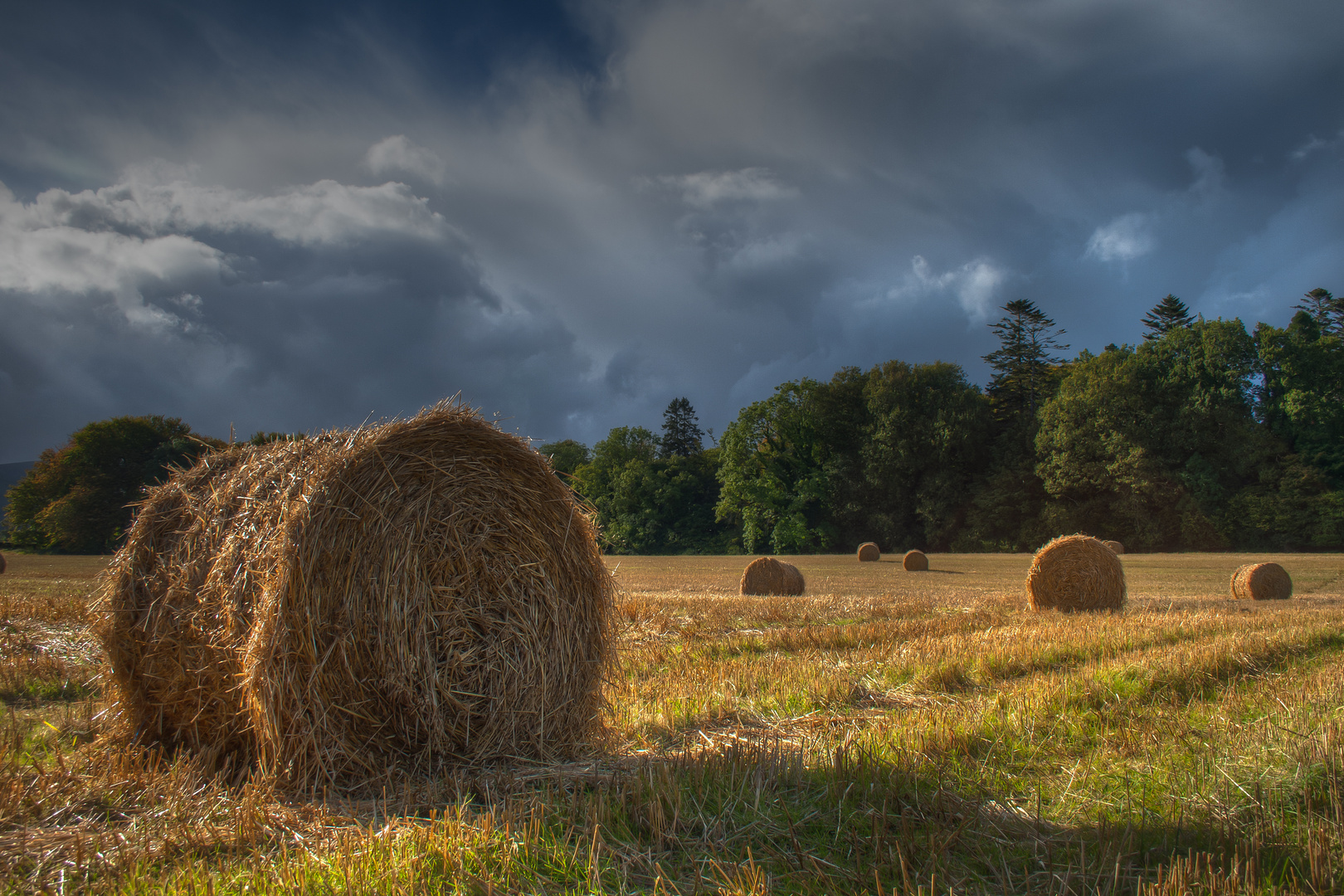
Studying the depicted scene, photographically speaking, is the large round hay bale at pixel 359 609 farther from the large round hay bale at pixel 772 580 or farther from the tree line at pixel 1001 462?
the tree line at pixel 1001 462

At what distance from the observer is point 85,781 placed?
3.65 m

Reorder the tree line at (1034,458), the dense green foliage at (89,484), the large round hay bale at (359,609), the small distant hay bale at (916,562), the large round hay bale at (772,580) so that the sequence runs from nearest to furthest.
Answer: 1. the large round hay bale at (359,609)
2. the large round hay bale at (772,580)
3. the small distant hay bale at (916,562)
4. the tree line at (1034,458)
5. the dense green foliage at (89,484)

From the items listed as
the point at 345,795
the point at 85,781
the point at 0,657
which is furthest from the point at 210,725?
the point at 0,657

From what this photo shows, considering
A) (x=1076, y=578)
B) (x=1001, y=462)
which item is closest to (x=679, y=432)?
(x=1001, y=462)

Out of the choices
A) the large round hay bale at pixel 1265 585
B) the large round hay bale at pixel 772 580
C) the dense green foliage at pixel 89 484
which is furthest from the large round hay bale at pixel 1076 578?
the dense green foliage at pixel 89 484

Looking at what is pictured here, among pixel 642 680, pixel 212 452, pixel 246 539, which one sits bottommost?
pixel 642 680

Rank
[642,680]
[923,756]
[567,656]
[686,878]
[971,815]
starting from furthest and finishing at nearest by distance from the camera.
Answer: [642,680] < [567,656] < [923,756] < [971,815] < [686,878]

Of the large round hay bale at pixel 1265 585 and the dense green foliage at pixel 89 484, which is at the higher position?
the dense green foliage at pixel 89 484

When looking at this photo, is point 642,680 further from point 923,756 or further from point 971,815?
point 971,815

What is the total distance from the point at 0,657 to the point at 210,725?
463 centimetres

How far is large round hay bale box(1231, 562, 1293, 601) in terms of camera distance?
15.9 m

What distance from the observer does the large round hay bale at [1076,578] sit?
12.9 metres

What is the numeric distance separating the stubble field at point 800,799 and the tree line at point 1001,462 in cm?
3821

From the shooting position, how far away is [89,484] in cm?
5241
